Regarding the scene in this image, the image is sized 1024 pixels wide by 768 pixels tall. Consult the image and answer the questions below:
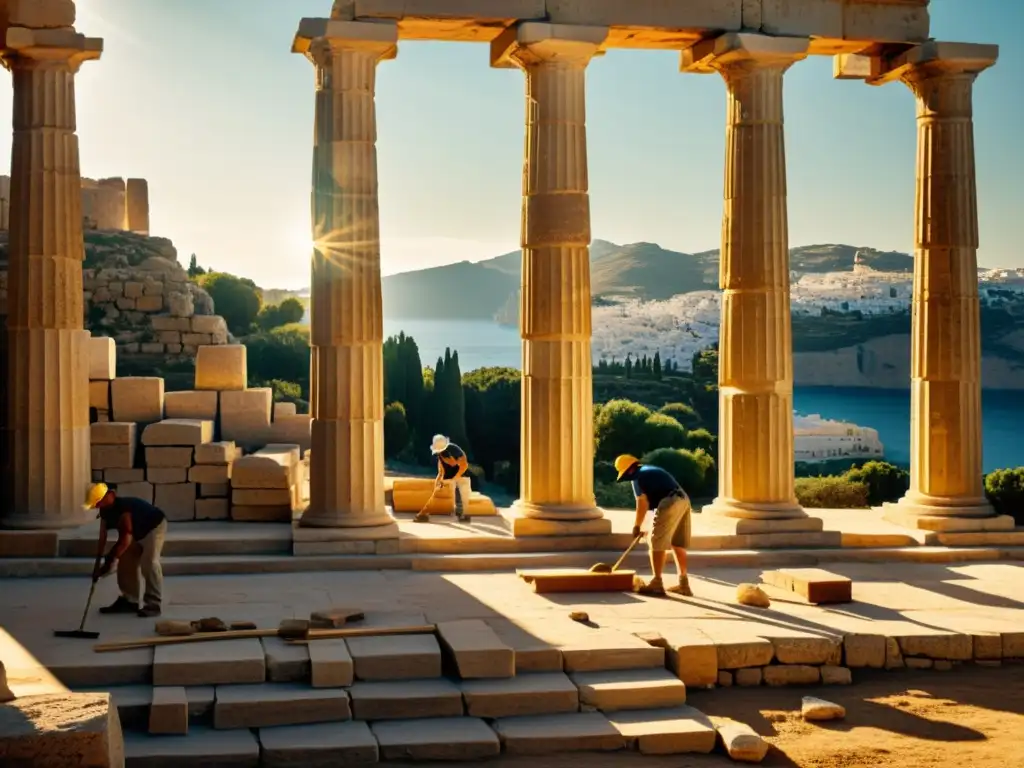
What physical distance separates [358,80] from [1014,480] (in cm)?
1592

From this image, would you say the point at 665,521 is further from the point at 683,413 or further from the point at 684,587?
the point at 683,413

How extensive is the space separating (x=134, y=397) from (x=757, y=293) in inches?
467

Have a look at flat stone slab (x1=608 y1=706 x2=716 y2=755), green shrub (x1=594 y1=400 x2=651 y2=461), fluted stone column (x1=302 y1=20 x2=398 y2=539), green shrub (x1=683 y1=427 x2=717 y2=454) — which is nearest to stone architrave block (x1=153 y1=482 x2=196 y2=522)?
fluted stone column (x1=302 y1=20 x2=398 y2=539)

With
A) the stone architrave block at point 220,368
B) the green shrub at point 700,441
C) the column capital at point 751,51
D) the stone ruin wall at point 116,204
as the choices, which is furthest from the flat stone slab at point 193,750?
the stone ruin wall at point 116,204

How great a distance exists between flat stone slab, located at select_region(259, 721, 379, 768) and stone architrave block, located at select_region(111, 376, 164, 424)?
12.6 metres

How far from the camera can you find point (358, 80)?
21.7m

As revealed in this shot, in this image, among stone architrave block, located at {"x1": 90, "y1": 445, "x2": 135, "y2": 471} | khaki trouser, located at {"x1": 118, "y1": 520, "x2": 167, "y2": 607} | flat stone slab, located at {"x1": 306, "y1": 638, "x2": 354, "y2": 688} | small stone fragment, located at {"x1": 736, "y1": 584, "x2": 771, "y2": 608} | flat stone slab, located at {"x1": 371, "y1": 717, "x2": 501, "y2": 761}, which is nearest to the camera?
flat stone slab, located at {"x1": 371, "y1": 717, "x2": 501, "y2": 761}

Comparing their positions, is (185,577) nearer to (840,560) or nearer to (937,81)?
(840,560)

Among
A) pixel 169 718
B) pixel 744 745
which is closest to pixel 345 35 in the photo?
pixel 169 718

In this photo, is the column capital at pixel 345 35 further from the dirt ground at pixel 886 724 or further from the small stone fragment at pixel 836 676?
the small stone fragment at pixel 836 676

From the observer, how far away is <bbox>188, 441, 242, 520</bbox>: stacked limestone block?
79.4ft

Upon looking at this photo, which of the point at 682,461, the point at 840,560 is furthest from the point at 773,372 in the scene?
the point at 682,461

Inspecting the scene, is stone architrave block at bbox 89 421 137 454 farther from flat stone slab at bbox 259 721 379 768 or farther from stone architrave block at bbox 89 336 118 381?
flat stone slab at bbox 259 721 379 768

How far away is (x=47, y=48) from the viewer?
21.7 metres
